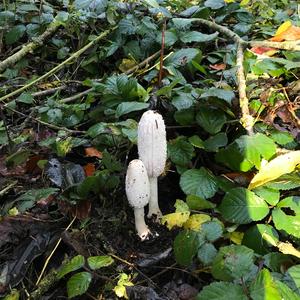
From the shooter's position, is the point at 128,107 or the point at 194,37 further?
the point at 194,37

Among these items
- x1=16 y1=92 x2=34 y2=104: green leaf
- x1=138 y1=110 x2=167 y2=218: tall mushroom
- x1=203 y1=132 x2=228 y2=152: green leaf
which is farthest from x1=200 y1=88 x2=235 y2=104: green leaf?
x1=16 y1=92 x2=34 y2=104: green leaf

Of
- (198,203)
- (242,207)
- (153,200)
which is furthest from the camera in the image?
(153,200)

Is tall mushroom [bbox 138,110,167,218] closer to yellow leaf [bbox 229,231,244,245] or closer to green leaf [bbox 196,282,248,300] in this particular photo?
yellow leaf [bbox 229,231,244,245]

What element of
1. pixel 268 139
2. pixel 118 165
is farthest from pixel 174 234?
pixel 268 139

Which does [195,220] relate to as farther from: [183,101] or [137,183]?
[183,101]

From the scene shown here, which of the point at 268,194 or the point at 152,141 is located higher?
the point at 152,141

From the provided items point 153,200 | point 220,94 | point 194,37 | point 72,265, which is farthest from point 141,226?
point 194,37

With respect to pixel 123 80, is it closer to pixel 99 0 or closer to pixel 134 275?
pixel 99 0

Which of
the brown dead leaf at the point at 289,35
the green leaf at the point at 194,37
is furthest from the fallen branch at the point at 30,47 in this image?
the brown dead leaf at the point at 289,35
